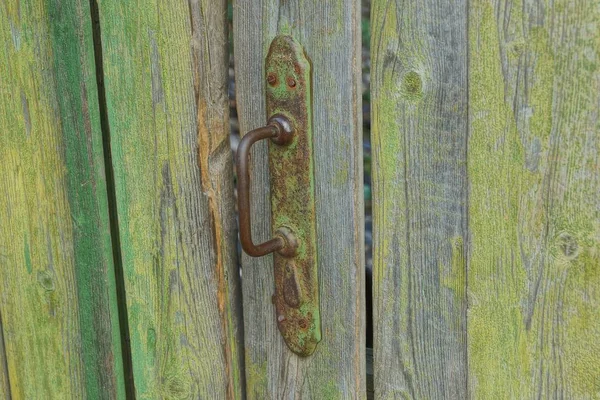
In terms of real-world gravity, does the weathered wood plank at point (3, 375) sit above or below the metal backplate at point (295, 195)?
below

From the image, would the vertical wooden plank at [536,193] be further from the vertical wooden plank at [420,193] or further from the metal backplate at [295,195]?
the metal backplate at [295,195]

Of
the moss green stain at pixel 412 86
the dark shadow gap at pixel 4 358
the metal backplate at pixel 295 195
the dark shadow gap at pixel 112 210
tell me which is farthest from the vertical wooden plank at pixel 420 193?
the dark shadow gap at pixel 4 358

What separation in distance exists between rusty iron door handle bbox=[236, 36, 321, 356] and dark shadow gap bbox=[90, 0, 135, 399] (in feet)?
1.18

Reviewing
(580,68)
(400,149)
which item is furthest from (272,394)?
(580,68)

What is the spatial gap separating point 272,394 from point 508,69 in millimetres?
754

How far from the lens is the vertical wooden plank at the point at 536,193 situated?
98 cm

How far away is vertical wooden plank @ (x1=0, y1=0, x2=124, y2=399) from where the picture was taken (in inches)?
55.1

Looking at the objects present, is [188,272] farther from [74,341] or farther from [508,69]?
[508,69]

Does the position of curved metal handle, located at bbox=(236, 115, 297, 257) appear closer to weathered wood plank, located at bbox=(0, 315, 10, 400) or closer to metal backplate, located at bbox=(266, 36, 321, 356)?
metal backplate, located at bbox=(266, 36, 321, 356)

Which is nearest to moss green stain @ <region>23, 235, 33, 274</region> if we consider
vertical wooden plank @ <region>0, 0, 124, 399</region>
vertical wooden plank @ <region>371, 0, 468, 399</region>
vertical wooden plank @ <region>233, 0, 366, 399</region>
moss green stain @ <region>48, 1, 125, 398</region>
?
vertical wooden plank @ <region>0, 0, 124, 399</region>

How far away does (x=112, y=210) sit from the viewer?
1467 millimetres

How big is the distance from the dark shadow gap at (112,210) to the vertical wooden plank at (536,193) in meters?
0.71

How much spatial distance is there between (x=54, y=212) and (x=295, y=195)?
0.55m

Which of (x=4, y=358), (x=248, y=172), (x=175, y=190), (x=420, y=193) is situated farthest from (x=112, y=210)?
(x=420, y=193)
